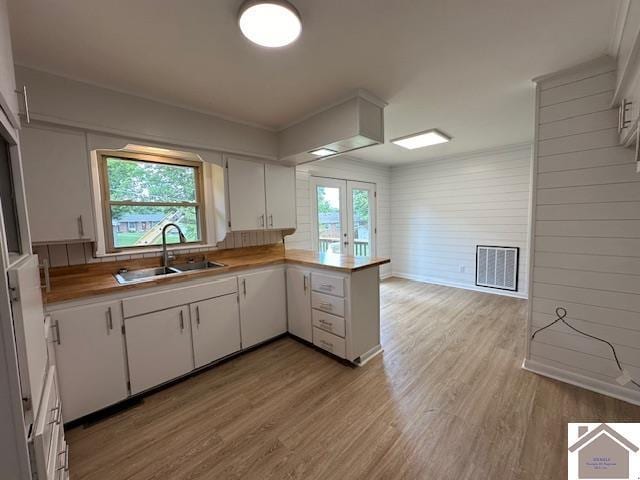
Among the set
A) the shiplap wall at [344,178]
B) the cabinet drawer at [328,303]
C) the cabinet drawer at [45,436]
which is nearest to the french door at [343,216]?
the shiplap wall at [344,178]

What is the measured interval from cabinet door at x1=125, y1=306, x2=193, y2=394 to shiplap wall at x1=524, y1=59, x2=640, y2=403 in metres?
2.96

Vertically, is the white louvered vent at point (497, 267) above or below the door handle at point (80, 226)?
below

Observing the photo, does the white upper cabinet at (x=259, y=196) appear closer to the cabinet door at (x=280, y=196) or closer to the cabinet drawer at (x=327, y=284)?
the cabinet door at (x=280, y=196)

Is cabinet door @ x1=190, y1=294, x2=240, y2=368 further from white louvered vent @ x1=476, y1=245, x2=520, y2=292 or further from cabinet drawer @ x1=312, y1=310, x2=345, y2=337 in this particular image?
white louvered vent @ x1=476, y1=245, x2=520, y2=292

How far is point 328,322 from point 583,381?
6.70 feet

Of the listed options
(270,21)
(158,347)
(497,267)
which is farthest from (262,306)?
(497,267)

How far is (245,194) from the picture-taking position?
3.00 m

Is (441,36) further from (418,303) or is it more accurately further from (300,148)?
(418,303)

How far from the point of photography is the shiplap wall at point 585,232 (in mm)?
1830

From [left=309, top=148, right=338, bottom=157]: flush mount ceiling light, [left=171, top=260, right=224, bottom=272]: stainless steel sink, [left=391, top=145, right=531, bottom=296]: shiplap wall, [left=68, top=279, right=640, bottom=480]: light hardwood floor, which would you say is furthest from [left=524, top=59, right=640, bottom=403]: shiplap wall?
[left=171, top=260, right=224, bottom=272]: stainless steel sink

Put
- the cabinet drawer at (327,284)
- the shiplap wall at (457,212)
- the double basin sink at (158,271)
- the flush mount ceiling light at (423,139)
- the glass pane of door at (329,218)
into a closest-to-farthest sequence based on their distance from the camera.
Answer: the double basin sink at (158,271)
the cabinet drawer at (327,284)
the flush mount ceiling light at (423,139)
the shiplap wall at (457,212)
the glass pane of door at (329,218)

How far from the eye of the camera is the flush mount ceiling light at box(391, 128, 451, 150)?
338cm

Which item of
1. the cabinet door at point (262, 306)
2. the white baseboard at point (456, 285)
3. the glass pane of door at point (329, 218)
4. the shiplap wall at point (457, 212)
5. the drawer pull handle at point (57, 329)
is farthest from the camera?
the glass pane of door at point (329, 218)

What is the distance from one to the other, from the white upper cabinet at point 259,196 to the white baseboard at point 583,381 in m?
2.80
